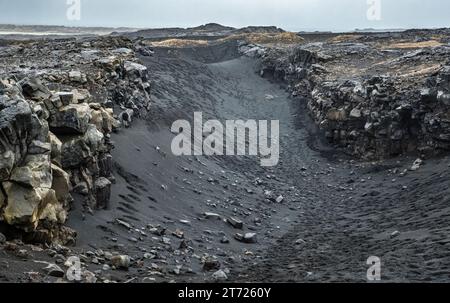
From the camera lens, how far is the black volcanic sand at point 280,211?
31.9ft

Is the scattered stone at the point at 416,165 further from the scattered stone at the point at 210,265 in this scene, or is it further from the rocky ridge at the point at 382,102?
the scattered stone at the point at 210,265

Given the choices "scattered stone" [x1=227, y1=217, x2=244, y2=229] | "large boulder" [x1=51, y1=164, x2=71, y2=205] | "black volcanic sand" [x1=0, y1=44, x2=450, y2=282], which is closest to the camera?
"black volcanic sand" [x1=0, y1=44, x2=450, y2=282]

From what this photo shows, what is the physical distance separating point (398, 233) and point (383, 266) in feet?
9.70

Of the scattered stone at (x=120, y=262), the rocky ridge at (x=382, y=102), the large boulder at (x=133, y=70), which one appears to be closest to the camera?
the scattered stone at (x=120, y=262)

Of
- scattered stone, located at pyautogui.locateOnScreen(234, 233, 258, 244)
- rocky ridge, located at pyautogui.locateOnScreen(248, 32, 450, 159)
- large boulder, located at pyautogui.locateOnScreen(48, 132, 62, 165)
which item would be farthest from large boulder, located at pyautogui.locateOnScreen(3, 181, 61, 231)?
rocky ridge, located at pyautogui.locateOnScreen(248, 32, 450, 159)

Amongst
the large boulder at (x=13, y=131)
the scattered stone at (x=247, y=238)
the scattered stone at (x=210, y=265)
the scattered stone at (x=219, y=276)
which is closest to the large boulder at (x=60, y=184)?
the large boulder at (x=13, y=131)

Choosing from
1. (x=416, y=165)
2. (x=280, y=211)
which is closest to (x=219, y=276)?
(x=280, y=211)

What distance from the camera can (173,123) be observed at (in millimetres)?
20562

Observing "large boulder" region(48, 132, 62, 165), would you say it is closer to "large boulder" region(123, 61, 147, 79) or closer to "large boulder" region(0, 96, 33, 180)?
"large boulder" region(0, 96, 33, 180)

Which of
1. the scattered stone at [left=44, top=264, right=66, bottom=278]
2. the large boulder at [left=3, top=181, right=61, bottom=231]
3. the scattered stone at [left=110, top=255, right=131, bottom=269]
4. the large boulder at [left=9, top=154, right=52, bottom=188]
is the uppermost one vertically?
the large boulder at [left=9, top=154, right=52, bottom=188]

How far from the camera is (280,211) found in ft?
51.7

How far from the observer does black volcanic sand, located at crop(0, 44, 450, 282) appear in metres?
9.73

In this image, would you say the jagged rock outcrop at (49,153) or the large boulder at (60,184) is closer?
the jagged rock outcrop at (49,153)
